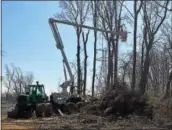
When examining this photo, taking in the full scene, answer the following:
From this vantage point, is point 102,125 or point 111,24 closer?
point 102,125

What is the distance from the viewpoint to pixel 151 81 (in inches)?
2714

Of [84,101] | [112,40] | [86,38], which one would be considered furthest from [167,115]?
[86,38]

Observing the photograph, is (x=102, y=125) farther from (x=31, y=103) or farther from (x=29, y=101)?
(x=29, y=101)

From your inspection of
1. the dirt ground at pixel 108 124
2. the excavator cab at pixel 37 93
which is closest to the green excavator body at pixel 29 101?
the excavator cab at pixel 37 93

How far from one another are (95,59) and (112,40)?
19.5 ft

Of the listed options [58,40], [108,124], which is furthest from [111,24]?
[108,124]

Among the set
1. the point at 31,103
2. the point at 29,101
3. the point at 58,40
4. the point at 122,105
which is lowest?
the point at 122,105

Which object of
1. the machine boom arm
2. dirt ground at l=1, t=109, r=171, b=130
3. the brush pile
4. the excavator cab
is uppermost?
the machine boom arm

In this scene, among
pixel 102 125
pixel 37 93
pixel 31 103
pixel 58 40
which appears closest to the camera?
pixel 102 125

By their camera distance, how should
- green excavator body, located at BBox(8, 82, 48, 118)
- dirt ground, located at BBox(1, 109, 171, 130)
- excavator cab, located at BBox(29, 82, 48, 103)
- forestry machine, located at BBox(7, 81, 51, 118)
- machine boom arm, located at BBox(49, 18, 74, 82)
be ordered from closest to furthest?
dirt ground, located at BBox(1, 109, 171, 130) < forestry machine, located at BBox(7, 81, 51, 118) < green excavator body, located at BBox(8, 82, 48, 118) < excavator cab, located at BBox(29, 82, 48, 103) < machine boom arm, located at BBox(49, 18, 74, 82)

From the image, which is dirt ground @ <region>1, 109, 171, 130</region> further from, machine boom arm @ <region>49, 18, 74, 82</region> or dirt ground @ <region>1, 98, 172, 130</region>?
machine boom arm @ <region>49, 18, 74, 82</region>

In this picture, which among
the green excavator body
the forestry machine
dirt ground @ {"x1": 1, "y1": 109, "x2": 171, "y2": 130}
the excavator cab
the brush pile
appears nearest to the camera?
dirt ground @ {"x1": 1, "y1": 109, "x2": 171, "y2": 130}

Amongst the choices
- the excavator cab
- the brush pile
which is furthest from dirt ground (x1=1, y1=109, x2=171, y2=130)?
the excavator cab

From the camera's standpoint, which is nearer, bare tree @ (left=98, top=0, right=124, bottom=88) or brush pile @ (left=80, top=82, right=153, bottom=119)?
brush pile @ (left=80, top=82, right=153, bottom=119)
